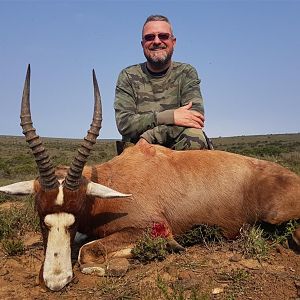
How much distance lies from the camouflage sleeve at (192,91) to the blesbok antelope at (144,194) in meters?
1.40

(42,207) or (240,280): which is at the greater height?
(42,207)

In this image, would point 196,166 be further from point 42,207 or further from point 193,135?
point 42,207

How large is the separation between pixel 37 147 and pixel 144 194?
1362 millimetres

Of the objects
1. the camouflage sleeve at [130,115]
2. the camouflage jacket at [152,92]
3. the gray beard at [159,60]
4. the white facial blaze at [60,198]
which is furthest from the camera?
the gray beard at [159,60]

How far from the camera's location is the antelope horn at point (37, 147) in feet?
14.9

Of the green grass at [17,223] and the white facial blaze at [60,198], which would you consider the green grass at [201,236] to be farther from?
the green grass at [17,223]

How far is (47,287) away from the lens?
4137 millimetres

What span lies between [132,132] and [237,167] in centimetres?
178

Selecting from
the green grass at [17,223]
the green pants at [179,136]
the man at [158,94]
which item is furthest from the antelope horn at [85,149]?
the green grass at [17,223]

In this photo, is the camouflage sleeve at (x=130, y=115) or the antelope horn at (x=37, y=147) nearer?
the antelope horn at (x=37, y=147)

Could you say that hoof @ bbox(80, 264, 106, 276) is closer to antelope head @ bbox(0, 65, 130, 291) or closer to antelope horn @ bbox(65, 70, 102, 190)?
antelope head @ bbox(0, 65, 130, 291)

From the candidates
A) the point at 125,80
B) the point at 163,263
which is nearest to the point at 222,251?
the point at 163,263

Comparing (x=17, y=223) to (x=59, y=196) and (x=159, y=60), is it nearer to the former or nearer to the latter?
(x=59, y=196)

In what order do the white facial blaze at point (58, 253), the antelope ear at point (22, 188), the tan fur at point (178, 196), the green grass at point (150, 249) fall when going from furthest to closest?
1. the tan fur at point (178, 196)
2. the antelope ear at point (22, 188)
3. the green grass at point (150, 249)
4. the white facial blaze at point (58, 253)
